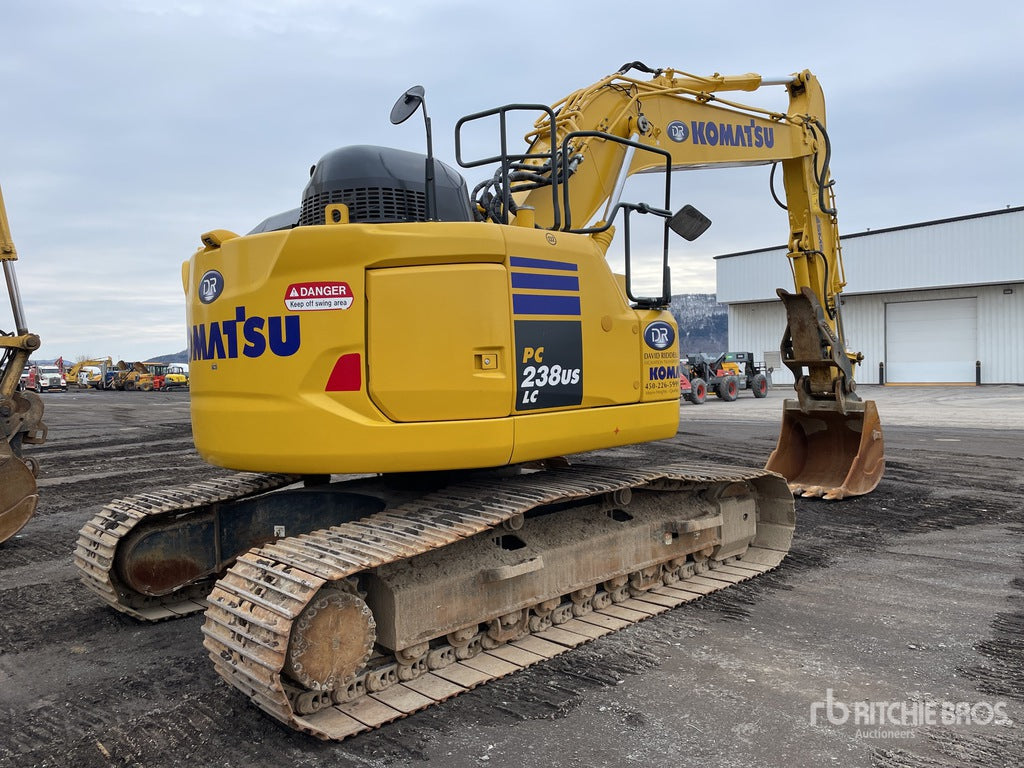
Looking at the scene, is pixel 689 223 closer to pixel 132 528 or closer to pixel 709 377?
pixel 132 528

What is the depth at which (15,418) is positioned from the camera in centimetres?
888

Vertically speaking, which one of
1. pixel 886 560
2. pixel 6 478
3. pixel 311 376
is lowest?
pixel 886 560

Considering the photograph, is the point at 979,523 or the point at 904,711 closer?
the point at 904,711

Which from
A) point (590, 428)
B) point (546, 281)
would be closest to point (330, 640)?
point (590, 428)

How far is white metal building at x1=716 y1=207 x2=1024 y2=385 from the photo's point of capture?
33.3m

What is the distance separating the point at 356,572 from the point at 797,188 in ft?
23.7

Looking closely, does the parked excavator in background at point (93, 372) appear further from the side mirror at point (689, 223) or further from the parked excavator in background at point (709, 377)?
the side mirror at point (689, 223)

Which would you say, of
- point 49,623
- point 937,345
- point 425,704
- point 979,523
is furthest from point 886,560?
point 937,345

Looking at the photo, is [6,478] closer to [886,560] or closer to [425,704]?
[425,704]

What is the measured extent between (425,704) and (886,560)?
4408mm

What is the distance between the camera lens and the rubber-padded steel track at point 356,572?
3.59 metres

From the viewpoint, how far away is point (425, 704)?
3934 mm

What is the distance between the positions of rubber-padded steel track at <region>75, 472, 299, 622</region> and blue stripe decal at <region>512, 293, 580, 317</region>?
2150mm

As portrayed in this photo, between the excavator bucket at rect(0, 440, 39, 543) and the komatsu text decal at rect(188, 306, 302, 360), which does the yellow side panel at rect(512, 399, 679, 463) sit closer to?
the komatsu text decal at rect(188, 306, 302, 360)
